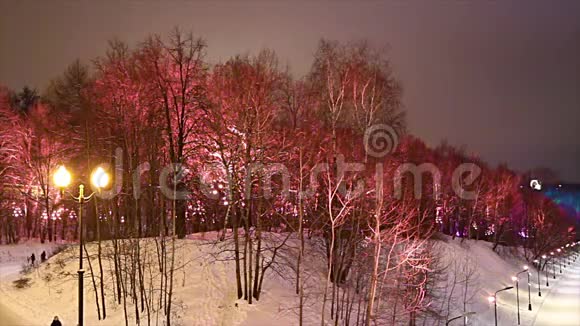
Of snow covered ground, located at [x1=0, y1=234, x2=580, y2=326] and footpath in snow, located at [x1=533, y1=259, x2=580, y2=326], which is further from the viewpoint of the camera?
footpath in snow, located at [x1=533, y1=259, x2=580, y2=326]

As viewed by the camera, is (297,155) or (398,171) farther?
(398,171)

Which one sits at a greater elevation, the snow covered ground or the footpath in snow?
the snow covered ground

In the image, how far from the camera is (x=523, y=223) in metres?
71.6

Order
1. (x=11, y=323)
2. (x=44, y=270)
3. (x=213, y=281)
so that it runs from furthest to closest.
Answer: (x=44, y=270)
(x=213, y=281)
(x=11, y=323)

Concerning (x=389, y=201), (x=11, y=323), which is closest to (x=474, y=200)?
(x=389, y=201)

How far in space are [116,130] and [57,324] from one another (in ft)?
38.4

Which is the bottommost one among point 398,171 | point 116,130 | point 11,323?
point 11,323

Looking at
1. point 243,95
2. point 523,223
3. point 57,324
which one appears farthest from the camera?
point 523,223

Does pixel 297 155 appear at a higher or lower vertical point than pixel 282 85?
lower

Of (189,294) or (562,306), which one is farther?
(562,306)

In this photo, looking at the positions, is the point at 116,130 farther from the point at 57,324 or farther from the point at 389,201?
the point at 389,201

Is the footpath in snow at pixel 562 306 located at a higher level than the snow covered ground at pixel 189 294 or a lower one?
lower

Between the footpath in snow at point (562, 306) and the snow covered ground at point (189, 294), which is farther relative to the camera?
the footpath in snow at point (562, 306)

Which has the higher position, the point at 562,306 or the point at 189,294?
the point at 189,294
